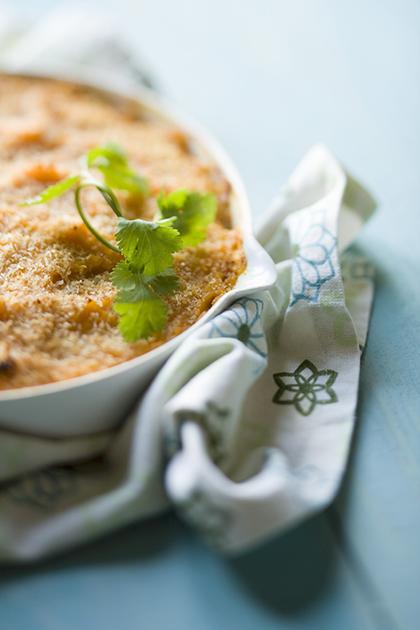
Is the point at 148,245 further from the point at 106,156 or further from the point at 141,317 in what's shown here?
the point at 106,156

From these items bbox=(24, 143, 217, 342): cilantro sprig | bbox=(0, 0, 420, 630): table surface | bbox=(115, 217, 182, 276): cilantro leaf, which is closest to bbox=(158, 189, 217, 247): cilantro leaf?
bbox=(24, 143, 217, 342): cilantro sprig

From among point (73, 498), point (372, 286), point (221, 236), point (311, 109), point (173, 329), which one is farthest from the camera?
point (311, 109)

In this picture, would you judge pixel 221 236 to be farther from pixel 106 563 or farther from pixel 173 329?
pixel 106 563

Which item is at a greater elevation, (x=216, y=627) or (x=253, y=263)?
(x=253, y=263)

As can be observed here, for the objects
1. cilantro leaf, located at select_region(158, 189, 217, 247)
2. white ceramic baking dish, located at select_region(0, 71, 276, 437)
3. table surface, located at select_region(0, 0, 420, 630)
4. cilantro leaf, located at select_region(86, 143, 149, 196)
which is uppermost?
cilantro leaf, located at select_region(86, 143, 149, 196)

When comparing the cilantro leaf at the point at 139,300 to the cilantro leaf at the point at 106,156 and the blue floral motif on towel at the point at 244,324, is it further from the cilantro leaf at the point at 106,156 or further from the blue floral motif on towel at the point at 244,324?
the cilantro leaf at the point at 106,156

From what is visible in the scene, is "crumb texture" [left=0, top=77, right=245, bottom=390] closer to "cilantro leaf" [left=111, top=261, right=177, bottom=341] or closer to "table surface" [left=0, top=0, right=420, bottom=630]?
"cilantro leaf" [left=111, top=261, right=177, bottom=341]

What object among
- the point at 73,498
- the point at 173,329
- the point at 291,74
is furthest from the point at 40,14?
the point at 73,498
